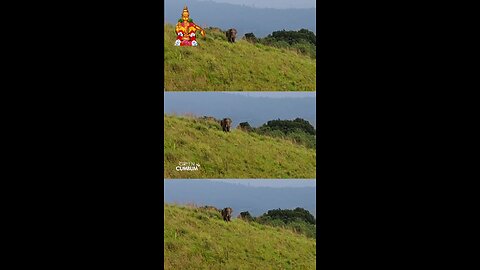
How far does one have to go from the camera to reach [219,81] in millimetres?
9266

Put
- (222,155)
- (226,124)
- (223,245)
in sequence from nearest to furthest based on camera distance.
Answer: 1. (223,245)
2. (222,155)
3. (226,124)

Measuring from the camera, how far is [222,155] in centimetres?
921

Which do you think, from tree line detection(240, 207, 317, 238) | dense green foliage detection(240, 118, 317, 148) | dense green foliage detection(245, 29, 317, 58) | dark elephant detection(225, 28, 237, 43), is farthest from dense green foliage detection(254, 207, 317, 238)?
dark elephant detection(225, 28, 237, 43)

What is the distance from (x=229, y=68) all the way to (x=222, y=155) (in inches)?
34.5

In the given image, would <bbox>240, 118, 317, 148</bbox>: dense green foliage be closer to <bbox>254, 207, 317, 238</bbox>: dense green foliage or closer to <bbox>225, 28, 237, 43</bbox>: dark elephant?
<bbox>254, 207, 317, 238</bbox>: dense green foliage

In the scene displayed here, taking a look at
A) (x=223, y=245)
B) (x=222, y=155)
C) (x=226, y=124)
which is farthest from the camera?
(x=226, y=124)

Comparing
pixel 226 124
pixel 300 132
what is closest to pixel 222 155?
pixel 226 124

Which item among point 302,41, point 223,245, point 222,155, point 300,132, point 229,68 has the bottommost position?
point 223,245

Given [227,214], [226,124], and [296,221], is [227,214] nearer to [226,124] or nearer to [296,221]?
[296,221]

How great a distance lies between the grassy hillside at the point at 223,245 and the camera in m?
9.06

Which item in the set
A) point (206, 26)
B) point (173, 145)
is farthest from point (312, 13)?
point (173, 145)

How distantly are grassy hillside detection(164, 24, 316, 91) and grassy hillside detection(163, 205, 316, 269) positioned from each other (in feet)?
4.16

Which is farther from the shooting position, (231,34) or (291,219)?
(231,34)

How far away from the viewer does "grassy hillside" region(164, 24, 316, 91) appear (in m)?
9.22
